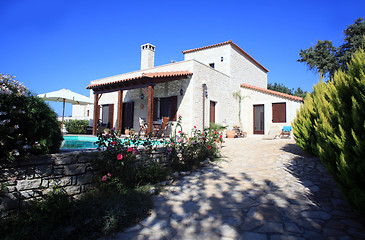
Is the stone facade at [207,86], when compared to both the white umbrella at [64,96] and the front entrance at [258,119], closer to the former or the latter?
the front entrance at [258,119]

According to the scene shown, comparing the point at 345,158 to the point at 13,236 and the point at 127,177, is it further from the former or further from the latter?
the point at 13,236

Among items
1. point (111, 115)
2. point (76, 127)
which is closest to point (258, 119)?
point (111, 115)

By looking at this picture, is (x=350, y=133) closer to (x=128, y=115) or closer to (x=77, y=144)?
(x=77, y=144)

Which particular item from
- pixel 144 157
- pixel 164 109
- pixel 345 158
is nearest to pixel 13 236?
pixel 144 157

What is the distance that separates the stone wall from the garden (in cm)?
5

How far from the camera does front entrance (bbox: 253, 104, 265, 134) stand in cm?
1338

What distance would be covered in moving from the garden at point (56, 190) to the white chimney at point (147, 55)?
36.3 ft

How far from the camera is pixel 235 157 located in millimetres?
6125

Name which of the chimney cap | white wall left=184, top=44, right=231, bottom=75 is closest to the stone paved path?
white wall left=184, top=44, right=231, bottom=75

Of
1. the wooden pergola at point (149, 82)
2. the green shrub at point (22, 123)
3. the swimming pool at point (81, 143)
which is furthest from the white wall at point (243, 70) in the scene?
the green shrub at point (22, 123)

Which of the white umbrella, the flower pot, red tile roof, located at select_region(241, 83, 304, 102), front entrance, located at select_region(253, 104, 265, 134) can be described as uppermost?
red tile roof, located at select_region(241, 83, 304, 102)

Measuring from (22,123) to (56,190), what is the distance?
972 millimetres

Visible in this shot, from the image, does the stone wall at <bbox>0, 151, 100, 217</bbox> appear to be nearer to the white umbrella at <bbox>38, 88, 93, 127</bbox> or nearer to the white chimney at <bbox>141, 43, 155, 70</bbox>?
the white umbrella at <bbox>38, 88, 93, 127</bbox>

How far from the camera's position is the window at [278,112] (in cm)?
1256
